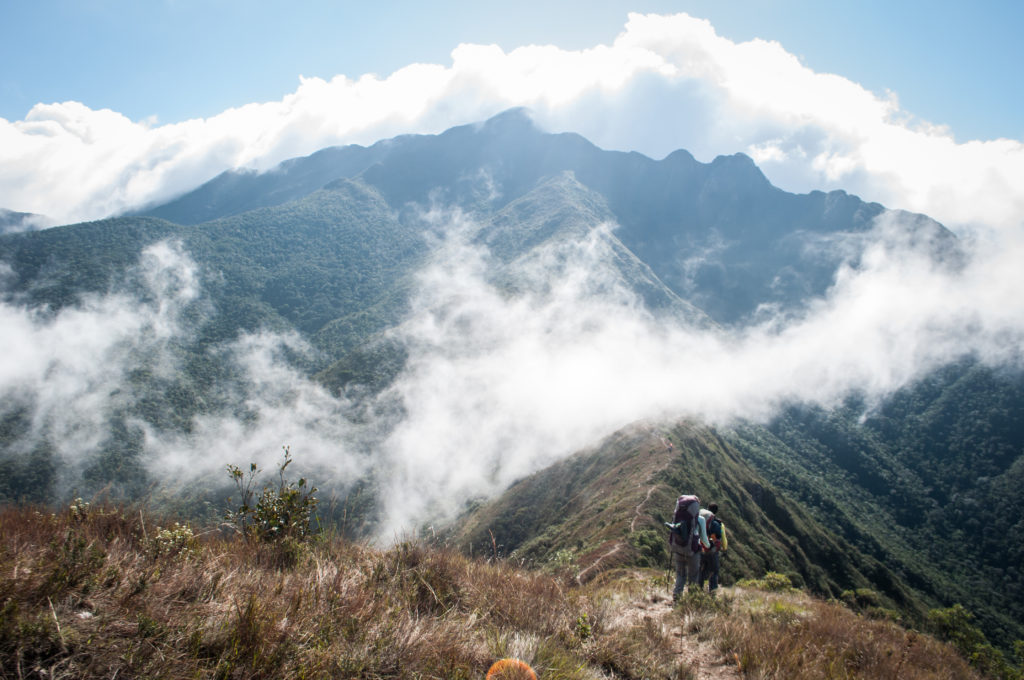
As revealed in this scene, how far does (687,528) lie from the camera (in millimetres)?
10195

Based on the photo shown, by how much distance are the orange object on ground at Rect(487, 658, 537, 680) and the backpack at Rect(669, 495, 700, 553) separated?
732cm

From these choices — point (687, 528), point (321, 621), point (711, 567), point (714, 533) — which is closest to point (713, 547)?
point (714, 533)

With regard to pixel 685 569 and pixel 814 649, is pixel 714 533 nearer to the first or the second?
pixel 685 569

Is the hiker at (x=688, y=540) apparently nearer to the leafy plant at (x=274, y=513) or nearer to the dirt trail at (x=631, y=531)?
the leafy plant at (x=274, y=513)

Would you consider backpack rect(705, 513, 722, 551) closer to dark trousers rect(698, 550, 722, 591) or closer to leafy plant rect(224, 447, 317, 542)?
dark trousers rect(698, 550, 722, 591)

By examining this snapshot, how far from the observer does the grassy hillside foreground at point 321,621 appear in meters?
2.88

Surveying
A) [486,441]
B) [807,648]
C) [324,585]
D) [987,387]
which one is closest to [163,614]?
[324,585]

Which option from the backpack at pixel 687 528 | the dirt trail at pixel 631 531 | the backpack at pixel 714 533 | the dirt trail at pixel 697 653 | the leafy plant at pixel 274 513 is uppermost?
the leafy plant at pixel 274 513

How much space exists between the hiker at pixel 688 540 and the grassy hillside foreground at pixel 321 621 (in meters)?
3.04

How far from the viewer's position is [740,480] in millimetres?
95375

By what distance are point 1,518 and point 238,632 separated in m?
3.53

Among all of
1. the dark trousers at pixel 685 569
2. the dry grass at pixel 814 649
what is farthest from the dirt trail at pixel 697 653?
the dark trousers at pixel 685 569

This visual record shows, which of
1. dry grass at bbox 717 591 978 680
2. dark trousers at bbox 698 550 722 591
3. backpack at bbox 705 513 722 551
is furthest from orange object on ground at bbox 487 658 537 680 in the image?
dark trousers at bbox 698 550 722 591

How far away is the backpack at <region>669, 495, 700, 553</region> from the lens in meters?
10.0
